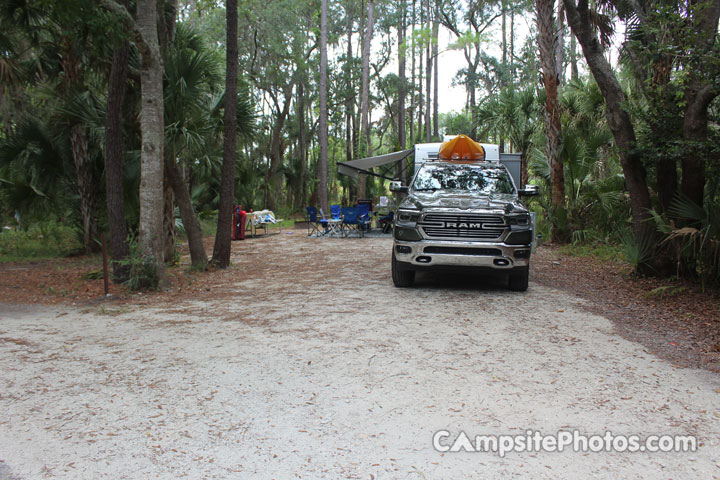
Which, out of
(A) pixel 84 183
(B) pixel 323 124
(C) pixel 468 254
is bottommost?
(C) pixel 468 254

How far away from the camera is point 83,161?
12.1 metres

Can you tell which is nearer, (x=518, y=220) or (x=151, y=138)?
(x=518, y=220)

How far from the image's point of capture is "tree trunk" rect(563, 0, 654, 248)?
7.97m

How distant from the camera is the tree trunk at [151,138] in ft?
25.2

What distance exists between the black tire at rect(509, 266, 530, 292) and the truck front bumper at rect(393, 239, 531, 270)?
0.55 feet

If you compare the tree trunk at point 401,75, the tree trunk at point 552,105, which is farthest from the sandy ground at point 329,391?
the tree trunk at point 401,75

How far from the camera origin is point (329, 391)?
3824 millimetres

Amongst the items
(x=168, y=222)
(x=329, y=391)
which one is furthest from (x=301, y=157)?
(x=329, y=391)

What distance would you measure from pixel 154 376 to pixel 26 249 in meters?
12.9

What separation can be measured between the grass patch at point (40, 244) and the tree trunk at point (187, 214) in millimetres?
5000

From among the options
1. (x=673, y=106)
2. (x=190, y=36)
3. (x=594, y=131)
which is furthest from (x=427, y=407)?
(x=594, y=131)

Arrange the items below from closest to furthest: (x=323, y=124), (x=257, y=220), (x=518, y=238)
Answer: (x=518, y=238), (x=257, y=220), (x=323, y=124)

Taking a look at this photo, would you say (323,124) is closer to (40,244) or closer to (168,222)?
(40,244)

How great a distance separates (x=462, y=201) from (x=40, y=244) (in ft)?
46.0
